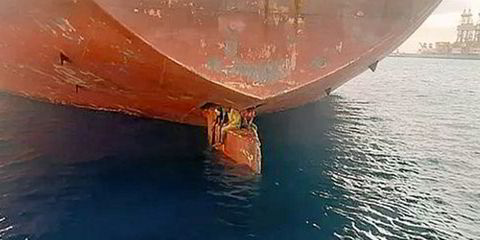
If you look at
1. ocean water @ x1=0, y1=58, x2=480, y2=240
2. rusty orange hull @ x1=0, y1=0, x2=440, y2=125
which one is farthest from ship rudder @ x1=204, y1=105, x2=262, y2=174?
rusty orange hull @ x1=0, y1=0, x2=440, y2=125

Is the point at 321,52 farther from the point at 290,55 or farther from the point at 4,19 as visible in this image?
the point at 4,19

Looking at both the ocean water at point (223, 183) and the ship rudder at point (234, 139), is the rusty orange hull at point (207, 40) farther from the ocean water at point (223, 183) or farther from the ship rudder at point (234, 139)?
the ocean water at point (223, 183)

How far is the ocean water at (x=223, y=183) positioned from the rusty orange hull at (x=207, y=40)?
66.0 inches

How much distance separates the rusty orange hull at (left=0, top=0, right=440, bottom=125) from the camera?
6777mm

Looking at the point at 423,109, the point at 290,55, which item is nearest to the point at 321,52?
the point at 290,55

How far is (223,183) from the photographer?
26.9ft

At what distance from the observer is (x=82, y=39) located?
7.28 m

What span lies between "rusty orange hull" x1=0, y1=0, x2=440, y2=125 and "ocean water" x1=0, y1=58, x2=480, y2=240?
1.68 metres

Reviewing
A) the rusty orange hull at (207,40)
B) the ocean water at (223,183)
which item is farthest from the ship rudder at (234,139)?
the rusty orange hull at (207,40)

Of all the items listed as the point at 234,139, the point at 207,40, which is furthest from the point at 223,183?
the point at 207,40

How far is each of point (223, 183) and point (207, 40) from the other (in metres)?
2.66

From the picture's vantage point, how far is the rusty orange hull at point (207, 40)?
678 centimetres

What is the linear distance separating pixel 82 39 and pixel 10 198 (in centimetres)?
286

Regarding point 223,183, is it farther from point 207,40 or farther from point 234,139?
point 207,40
